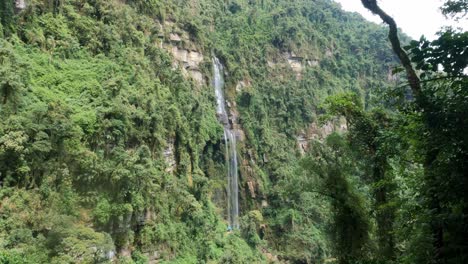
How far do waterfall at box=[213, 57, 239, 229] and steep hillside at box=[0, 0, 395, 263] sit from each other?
24.2 inches

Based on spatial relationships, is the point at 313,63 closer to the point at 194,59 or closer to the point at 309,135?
the point at 309,135

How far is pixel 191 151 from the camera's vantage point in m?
25.3

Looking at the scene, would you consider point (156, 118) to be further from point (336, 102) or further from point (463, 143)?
point (463, 143)

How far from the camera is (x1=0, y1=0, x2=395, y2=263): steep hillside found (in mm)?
12758

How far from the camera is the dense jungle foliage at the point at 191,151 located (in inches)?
172

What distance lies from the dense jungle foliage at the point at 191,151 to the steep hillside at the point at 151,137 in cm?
8

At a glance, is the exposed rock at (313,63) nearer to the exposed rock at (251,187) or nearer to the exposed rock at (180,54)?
the exposed rock at (180,54)

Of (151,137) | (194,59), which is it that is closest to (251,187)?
(194,59)

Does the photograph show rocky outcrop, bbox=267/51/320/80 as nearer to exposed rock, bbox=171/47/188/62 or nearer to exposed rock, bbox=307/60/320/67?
exposed rock, bbox=307/60/320/67

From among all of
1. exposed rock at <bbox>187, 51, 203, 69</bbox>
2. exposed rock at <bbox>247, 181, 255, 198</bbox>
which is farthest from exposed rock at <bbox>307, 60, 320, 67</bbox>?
exposed rock at <bbox>247, 181, 255, 198</bbox>

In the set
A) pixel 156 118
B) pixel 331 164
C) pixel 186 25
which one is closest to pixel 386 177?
pixel 331 164

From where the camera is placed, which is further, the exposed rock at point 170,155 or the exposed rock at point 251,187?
the exposed rock at point 251,187

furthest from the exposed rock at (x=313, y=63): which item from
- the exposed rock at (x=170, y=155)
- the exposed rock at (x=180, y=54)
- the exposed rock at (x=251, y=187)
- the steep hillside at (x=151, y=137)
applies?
the exposed rock at (x=170, y=155)

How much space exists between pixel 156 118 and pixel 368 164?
11.8m
